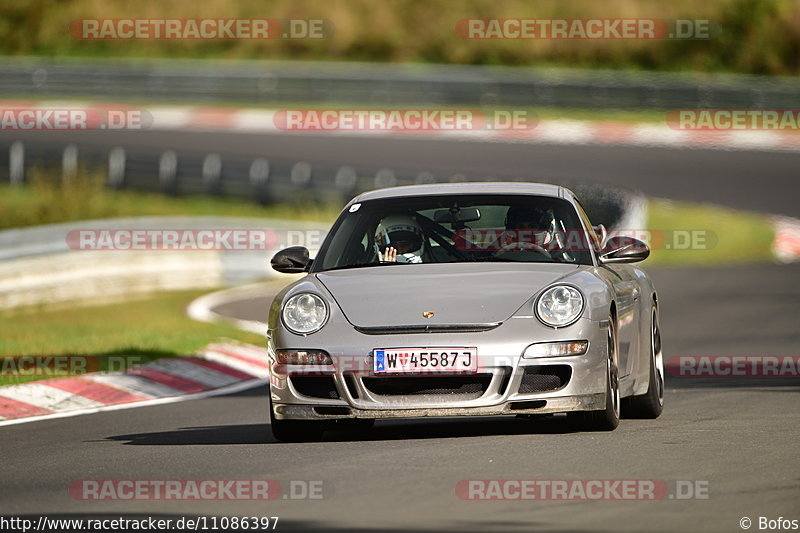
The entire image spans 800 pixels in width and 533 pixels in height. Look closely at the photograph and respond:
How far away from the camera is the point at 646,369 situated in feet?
30.6

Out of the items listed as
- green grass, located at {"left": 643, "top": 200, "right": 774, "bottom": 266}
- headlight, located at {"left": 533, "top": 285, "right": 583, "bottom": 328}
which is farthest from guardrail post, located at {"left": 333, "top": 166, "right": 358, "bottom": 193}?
headlight, located at {"left": 533, "top": 285, "right": 583, "bottom": 328}

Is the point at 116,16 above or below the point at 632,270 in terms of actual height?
above

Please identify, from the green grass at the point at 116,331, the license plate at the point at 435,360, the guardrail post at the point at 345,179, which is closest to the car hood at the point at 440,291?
the license plate at the point at 435,360

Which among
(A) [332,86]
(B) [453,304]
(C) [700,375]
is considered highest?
(A) [332,86]

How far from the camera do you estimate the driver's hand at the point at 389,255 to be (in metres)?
8.86

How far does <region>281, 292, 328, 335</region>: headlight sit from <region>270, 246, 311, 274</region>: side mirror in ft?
2.23

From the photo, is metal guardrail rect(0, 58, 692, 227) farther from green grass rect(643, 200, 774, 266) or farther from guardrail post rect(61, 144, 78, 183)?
green grass rect(643, 200, 774, 266)

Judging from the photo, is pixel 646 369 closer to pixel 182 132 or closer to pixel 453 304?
pixel 453 304

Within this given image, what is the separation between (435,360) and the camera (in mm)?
7828

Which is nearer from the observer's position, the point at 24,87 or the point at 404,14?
the point at 24,87

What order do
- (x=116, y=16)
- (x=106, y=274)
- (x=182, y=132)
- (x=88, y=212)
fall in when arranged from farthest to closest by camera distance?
(x=116, y=16) → (x=182, y=132) → (x=88, y=212) → (x=106, y=274)

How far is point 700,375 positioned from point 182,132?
25112mm

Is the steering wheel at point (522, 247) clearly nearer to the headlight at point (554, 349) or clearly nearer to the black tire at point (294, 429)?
the headlight at point (554, 349)

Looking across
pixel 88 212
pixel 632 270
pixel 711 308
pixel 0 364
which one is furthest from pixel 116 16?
pixel 632 270
